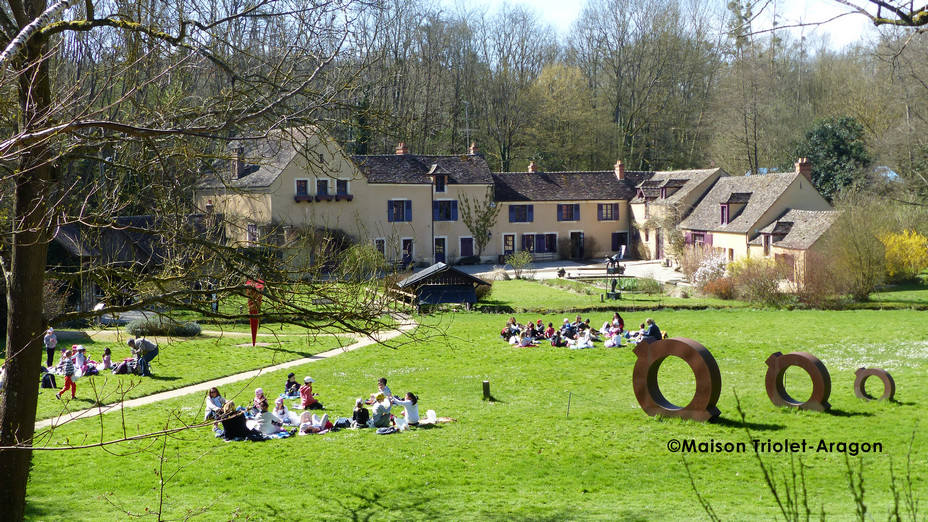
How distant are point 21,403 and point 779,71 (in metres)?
64.3

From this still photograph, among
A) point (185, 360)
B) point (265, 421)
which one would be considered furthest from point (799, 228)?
point (265, 421)

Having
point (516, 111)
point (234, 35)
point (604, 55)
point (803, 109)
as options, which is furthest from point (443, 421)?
point (604, 55)

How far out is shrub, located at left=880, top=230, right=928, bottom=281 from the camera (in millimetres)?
37938

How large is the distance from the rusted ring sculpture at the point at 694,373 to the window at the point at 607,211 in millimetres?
38858

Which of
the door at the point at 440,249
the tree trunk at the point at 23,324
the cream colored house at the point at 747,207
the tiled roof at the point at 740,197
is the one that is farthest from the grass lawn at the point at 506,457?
the door at the point at 440,249

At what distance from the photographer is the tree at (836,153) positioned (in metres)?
49.8

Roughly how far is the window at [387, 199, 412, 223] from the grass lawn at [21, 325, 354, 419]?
2019cm

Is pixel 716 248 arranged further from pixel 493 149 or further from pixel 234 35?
pixel 234 35

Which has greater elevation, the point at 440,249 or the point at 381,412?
the point at 440,249

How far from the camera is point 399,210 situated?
160 ft

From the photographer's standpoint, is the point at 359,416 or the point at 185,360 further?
the point at 185,360

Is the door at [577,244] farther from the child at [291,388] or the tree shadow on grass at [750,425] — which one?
the tree shadow on grass at [750,425]

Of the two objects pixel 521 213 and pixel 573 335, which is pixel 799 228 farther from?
pixel 573 335

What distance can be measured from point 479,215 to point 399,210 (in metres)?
5.57
